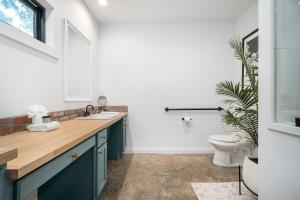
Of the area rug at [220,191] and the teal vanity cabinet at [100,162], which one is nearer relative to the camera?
the teal vanity cabinet at [100,162]

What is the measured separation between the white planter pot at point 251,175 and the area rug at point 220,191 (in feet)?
0.81

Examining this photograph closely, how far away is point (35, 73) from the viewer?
1.60 m

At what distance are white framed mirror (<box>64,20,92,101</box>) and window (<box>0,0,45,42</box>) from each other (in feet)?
1.03

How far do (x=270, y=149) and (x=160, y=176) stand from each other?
1.38 m

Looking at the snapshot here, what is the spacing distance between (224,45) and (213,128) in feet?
4.77

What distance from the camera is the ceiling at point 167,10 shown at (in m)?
2.70

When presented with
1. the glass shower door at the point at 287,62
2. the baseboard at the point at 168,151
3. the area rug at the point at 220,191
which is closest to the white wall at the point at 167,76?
the baseboard at the point at 168,151

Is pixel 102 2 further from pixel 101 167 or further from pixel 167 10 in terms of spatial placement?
pixel 101 167

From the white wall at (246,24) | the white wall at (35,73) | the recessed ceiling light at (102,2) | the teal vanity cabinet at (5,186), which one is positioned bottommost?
the teal vanity cabinet at (5,186)

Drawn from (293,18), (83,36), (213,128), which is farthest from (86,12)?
(213,128)

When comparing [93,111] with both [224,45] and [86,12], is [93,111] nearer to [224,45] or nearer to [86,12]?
[86,12]

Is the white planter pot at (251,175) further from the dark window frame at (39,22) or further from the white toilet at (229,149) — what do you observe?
the dark window frame at (39,22)

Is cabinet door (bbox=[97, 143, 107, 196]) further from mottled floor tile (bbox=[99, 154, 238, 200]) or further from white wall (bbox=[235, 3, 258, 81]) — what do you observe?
white wall (bbox=[235, 3, 258, 81])

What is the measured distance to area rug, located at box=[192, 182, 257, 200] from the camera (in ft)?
6.04
